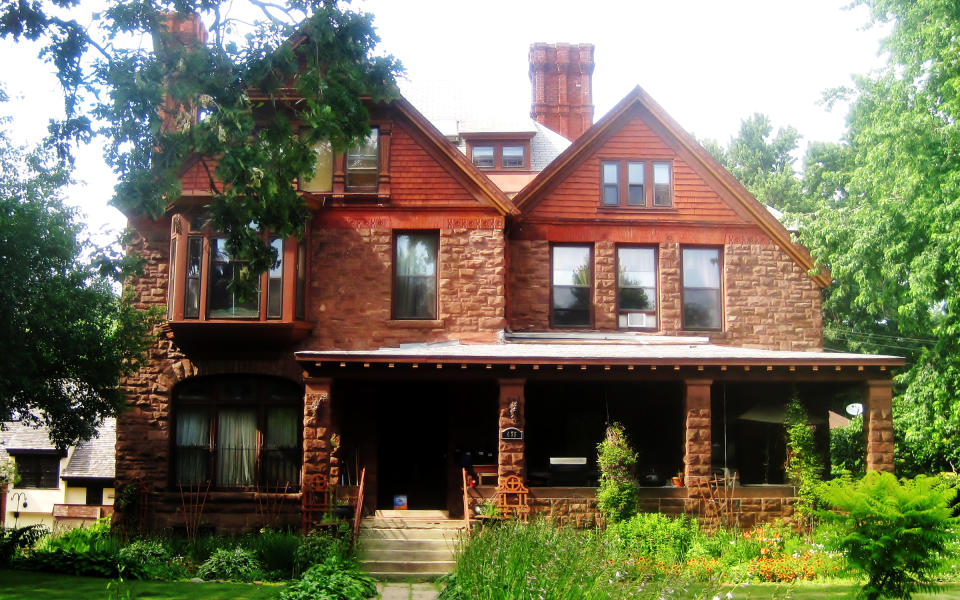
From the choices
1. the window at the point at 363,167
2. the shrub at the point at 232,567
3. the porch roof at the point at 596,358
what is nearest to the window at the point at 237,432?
the porch roof at the point at 596,358

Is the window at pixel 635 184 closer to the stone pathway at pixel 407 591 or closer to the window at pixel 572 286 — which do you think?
the window at pixel 572 286

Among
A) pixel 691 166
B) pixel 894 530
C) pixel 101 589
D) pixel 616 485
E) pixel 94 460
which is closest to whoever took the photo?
pixel 894 530

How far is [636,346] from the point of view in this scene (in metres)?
20.8

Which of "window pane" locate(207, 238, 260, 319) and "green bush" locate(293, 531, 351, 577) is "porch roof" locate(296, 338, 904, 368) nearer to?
"window pane" locate(207, 238, 260, 319)

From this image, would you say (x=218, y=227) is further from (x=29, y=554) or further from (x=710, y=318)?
(x=710, y=318)

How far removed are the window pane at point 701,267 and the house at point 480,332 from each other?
0.15 feet

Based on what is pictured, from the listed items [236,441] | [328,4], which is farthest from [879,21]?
[236,441]

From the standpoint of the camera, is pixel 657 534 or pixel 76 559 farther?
pixel 657 534

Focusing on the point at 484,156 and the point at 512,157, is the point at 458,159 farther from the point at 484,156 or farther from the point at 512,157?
the point at 512,157

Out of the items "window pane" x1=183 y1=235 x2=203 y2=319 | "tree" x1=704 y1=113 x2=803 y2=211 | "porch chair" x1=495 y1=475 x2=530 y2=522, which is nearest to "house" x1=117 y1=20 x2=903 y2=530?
"window pane" x1=183 y1=235 x2=203 y2=319

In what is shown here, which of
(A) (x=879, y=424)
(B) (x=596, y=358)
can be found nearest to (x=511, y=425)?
(B) (x=596, y=358)

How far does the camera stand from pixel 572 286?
72.6 feet

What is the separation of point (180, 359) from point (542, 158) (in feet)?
38.4

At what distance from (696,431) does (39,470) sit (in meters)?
29.4
